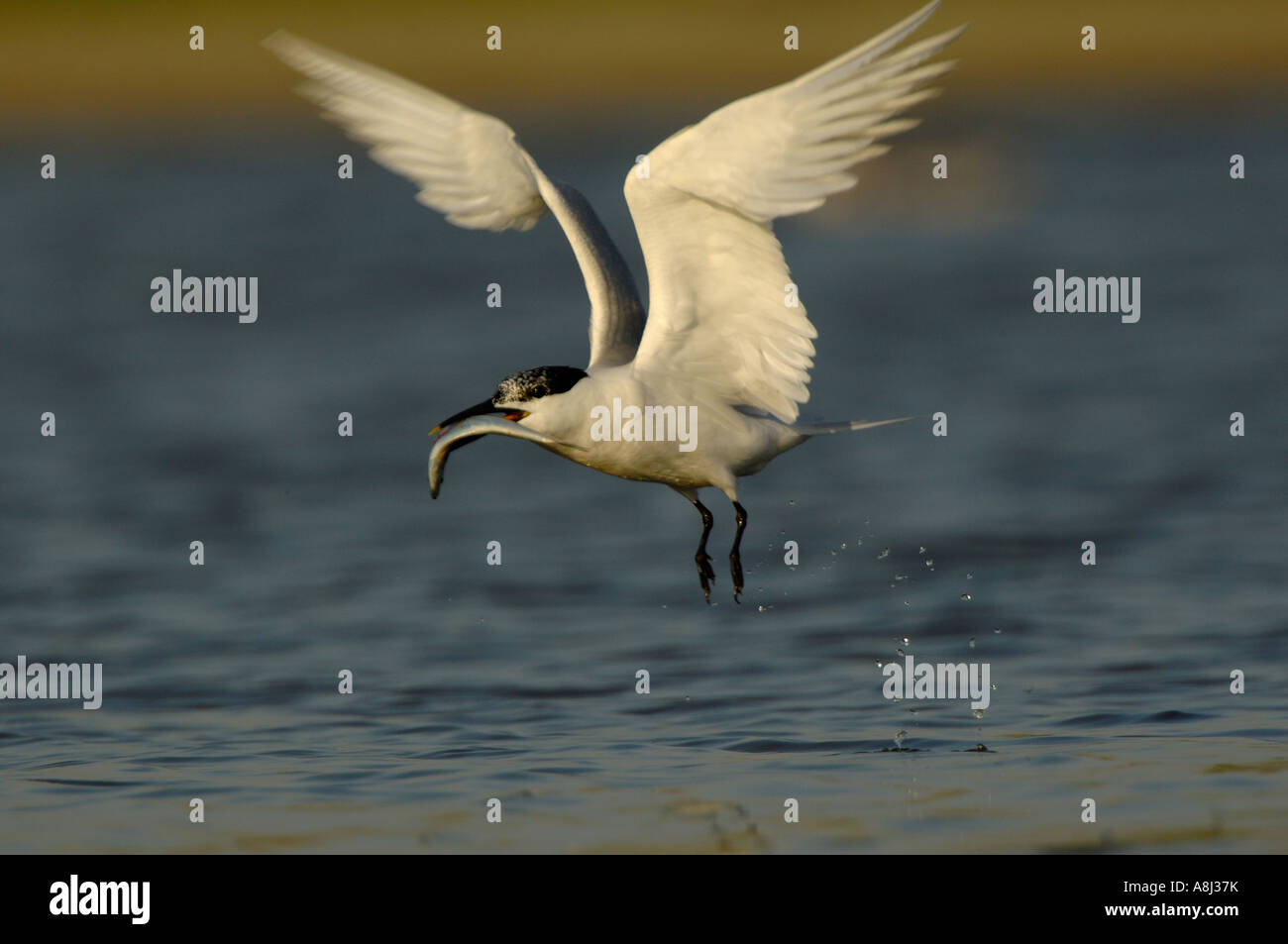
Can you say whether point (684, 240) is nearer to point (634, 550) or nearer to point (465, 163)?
point (465, 163)

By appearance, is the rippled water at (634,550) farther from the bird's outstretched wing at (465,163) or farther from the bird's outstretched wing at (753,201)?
the bird's outstretched wing at (465,163)

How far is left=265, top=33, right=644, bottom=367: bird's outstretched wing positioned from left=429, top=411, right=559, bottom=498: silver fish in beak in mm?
716

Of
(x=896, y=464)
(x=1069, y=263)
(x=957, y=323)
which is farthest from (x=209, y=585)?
(x=1069, y=263)

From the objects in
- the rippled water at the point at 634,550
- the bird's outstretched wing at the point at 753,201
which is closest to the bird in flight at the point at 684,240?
the bird's outstretched wing at the point at 753,201

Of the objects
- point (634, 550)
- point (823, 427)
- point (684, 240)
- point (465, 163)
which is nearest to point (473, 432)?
point (684, 240)

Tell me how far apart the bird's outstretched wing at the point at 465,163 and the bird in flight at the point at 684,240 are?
10mm

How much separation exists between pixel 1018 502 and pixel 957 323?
18.2ft

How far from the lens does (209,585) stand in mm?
13703

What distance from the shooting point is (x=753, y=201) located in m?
7.93

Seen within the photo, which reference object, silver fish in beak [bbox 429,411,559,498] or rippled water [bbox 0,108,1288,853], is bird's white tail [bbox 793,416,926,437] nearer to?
silver fish in beak [bbox 429,411,559,498]

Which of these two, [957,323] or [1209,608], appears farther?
[957,323]

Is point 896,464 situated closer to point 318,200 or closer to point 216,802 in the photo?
point 216,802

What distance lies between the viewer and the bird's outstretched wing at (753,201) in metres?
7.69

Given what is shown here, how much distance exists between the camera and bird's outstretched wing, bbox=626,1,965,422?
25.2ft
